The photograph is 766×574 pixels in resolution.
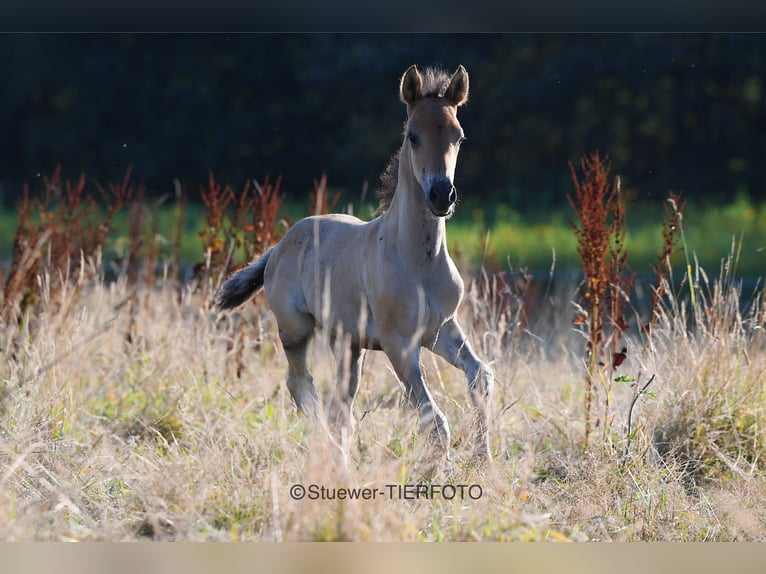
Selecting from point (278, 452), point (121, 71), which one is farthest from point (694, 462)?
point (121, 71)

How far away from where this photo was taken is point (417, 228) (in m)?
4.85

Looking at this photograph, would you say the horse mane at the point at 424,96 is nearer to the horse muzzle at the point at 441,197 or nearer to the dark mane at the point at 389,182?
the dark mane at the point at 389,182

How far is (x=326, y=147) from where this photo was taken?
1586 cm

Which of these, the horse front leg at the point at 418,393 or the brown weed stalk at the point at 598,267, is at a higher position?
the brown weed stalk at the point at 598,267

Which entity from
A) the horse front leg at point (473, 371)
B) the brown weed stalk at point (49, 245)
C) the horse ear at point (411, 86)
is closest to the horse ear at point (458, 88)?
the horse ear at point (411, 86)

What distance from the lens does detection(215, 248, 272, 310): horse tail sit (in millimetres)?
6047

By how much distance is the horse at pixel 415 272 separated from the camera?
15.1 feet

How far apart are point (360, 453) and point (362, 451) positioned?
0.04 meters

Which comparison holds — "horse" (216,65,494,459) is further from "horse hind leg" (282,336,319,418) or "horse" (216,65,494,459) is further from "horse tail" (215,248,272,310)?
"horse tail" (215,248,272,310)

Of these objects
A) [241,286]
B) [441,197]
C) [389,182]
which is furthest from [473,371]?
[241,286]

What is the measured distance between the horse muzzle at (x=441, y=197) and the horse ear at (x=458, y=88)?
65 centimetres

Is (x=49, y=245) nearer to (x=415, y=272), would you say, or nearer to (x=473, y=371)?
(x=415, y=272)

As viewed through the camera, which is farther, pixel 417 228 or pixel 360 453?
pixel 360 453

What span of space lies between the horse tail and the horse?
0.70 metres
